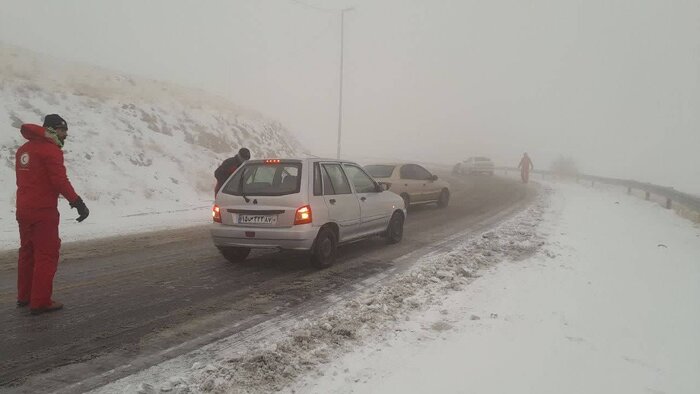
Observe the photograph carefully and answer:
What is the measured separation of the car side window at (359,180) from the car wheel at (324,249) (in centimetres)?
120

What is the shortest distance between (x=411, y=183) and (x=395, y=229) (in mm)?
4669

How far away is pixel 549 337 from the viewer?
4.22m

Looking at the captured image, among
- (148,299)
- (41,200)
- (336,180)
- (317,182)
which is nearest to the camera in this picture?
(41,200)

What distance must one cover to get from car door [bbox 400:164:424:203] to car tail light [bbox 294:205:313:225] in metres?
7.06

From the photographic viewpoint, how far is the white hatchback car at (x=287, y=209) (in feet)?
20.4

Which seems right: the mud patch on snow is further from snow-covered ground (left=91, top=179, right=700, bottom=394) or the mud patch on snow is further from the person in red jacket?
the person in red jacket

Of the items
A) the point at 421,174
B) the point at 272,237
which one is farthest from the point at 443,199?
the point at 272,237

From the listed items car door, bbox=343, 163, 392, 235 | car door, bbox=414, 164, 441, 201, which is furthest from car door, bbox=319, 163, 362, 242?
car door, bbox=414, 164, 441, 201

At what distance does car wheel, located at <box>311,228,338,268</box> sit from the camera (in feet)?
21.2

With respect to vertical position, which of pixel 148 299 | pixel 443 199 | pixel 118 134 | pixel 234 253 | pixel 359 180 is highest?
pixel 118 134

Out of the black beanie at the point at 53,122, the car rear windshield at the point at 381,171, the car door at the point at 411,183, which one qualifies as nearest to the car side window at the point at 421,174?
the car door at the point at 411,183

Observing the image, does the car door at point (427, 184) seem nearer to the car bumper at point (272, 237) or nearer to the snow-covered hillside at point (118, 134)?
the snow-covered hillside at point (118, 134)

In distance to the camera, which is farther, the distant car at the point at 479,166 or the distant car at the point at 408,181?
the distant car at the point at 479,166

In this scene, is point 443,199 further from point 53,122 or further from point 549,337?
point 53,122
